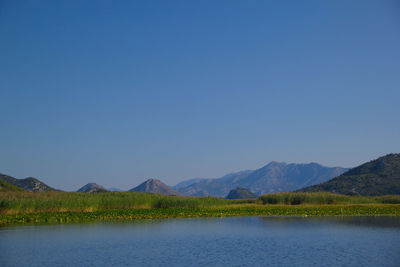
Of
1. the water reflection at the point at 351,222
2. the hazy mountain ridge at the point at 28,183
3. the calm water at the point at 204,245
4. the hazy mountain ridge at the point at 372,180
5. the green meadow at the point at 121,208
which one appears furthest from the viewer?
the hazy mountain ridge at the point at 28,183

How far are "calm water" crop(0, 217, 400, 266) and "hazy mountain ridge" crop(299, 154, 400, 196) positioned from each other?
302 feet

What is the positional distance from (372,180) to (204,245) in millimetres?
115665

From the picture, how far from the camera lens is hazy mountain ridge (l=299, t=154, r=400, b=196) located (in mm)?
123375

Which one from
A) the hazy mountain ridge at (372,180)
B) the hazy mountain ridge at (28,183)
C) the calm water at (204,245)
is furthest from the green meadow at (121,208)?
the hazy mountain ridge at (28,183)

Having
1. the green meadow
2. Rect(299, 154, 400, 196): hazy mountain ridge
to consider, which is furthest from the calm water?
Rect(299, 154, 400, 196): hazy mountain ridge

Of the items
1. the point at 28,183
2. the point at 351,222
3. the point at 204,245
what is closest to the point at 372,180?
the point at 351,222

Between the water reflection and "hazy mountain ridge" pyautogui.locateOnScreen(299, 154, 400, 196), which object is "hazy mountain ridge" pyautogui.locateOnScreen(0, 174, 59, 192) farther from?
the water reflection

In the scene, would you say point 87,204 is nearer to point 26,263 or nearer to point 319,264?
point 26,263

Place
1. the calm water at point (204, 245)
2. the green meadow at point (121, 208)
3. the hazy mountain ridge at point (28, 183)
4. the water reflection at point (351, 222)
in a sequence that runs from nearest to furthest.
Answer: the calm water at point (204, 245), the water reflection at point (351, 222), the green meadow at point (121, 208), the hazy mountain ridge at point (28, 183)

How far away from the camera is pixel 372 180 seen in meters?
131

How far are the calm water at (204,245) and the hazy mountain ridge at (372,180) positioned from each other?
9219 centimetres

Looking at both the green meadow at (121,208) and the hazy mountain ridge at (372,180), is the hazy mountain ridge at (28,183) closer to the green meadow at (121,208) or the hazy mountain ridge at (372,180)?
the green meadow at (121,208)

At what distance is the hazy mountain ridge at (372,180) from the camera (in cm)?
12338

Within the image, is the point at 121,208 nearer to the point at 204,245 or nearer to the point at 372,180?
the point at 204,245
